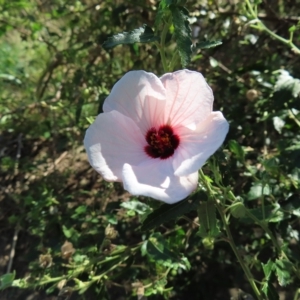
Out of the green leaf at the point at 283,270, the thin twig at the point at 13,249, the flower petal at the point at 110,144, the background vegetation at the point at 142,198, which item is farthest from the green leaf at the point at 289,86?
the thin twig at the point at 13,249

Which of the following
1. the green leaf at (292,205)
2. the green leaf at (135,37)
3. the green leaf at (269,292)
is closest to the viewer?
the green leaf at (135,37)

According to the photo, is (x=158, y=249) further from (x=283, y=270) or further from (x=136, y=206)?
(x=283, y=270)

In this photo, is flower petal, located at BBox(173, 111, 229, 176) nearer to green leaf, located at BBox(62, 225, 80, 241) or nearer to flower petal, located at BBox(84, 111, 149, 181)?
flower petal, located at BBox(84, 111, 149, 181)

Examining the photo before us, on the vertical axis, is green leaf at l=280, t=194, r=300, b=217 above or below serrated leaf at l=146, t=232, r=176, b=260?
above

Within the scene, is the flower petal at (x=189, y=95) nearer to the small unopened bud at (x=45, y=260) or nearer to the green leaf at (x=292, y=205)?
the green leaf at (x=292, y=205)

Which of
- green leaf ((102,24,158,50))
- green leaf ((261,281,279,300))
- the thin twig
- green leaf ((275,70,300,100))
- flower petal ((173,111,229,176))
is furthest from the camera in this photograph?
the thin twig

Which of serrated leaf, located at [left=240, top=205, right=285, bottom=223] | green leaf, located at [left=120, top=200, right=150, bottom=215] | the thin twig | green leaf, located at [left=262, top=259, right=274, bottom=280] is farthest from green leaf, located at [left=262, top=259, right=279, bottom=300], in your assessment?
the thin twig

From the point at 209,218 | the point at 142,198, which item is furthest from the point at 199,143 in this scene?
the point at 142,198
